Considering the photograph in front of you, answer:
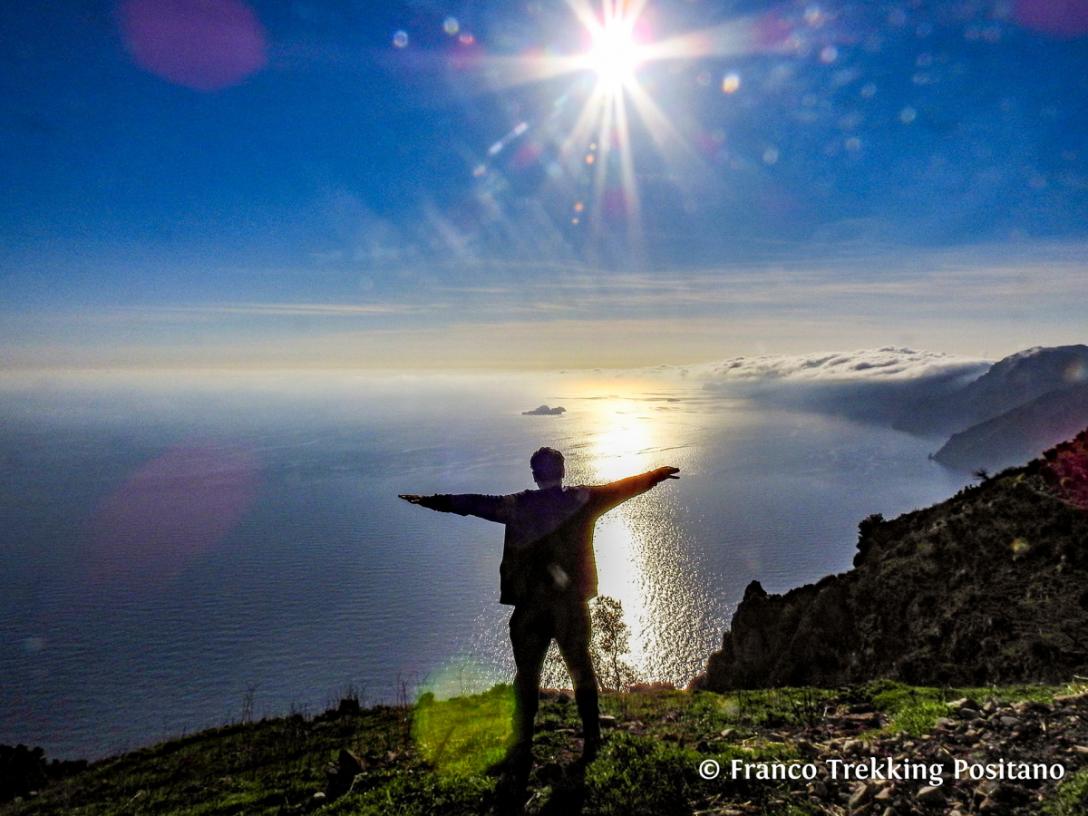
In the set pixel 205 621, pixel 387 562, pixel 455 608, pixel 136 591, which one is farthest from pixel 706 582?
pixel 136 591

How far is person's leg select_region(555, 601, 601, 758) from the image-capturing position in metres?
7.52

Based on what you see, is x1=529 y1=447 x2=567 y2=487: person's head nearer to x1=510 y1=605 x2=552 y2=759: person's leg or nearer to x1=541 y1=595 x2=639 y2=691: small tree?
x1=510 y1=605 x2=552 y2=759: person's leg

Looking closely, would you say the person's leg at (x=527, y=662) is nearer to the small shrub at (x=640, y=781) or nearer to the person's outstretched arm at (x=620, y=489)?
the small shrub at (x=640, y=781)

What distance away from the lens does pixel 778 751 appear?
765 centimetres

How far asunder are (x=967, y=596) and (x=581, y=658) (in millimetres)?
22355

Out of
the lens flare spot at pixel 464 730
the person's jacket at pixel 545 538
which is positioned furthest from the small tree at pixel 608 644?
the person's jacket at pixel 545 538

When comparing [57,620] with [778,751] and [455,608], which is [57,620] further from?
[778,751]

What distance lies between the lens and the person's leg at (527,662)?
738 cm

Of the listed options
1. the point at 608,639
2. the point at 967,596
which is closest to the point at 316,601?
the point at 608,639

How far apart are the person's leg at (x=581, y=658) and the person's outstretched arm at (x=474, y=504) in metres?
1.54

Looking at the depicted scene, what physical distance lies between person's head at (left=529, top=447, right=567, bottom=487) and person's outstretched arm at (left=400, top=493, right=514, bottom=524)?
0.50 m

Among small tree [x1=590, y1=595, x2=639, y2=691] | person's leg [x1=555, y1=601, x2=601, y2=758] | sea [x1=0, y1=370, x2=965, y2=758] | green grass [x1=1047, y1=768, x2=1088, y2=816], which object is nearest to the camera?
green grass [x1=1047, y1=768, x2=1088, y2=816]

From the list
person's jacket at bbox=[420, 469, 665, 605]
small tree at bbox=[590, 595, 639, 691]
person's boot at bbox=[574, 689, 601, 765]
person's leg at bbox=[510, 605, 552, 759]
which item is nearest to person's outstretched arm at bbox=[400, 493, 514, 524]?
person's jacket at bbox=[420, 469, 665, 605]

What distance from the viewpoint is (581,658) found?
25.2 feet
